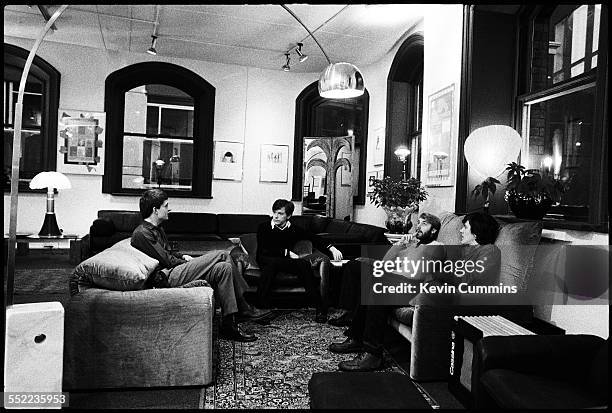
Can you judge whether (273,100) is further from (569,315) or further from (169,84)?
(569,315)

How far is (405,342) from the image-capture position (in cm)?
408

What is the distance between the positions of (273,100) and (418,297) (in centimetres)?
656

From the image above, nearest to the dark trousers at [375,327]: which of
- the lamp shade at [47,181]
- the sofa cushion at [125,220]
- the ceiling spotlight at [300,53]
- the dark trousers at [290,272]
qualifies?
the dark trousers at [290,272]

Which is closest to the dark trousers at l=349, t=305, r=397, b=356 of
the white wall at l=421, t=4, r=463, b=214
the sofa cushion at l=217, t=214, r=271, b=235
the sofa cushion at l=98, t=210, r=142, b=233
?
the white wall at l=421, t=4, r=463, b=214

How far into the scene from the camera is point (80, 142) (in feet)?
27.2

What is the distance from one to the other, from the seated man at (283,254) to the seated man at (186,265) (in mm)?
576

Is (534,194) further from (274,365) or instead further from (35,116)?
(35,116)

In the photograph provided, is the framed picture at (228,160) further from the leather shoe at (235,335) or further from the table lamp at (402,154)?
the leather shoe at (235,335)

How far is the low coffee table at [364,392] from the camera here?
1.92m

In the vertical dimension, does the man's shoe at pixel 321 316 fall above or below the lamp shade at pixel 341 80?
below

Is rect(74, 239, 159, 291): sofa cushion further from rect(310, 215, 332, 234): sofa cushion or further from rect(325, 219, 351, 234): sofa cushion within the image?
rect(310, 215, 332, 234): sofa cushion

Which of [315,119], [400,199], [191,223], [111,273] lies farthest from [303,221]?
[111,273]

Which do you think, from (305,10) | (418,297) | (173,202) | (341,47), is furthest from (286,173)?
(418,297)

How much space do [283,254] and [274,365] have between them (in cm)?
150
